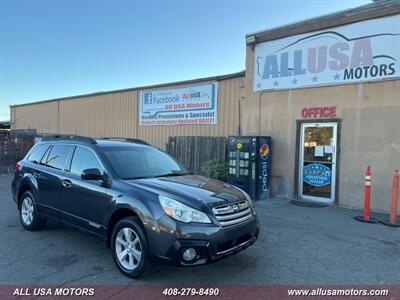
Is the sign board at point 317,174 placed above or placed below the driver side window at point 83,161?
below

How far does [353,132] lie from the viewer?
28.5ft

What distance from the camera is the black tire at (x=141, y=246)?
→ 4.04 metres

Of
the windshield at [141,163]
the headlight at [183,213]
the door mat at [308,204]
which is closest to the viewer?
the headlight at [183,213]

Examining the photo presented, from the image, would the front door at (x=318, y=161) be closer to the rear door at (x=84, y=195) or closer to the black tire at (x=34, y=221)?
the rear door at (x=84, y=195)

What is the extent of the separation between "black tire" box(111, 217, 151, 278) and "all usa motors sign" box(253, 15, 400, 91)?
22.3ft

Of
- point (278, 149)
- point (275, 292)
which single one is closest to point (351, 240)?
point (275, 292)

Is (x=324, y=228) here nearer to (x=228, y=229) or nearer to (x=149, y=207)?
(x=228, y=229)

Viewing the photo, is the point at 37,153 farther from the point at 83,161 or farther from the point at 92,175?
the point at 92,175

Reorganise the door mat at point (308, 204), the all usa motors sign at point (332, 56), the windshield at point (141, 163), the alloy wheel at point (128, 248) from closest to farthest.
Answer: the alloy wheel at point (128, 248)
the windshield at point (141, 163)
the all usa motors sign at point (332, 56)
the door mat at point (308, 204)

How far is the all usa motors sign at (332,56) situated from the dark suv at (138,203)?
5.28 m

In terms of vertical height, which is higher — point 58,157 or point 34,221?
point 58,157

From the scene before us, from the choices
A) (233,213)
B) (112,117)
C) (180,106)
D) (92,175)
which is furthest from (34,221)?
(112,117)

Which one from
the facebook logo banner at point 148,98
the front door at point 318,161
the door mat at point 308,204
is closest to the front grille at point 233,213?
the door mat at point 308,204

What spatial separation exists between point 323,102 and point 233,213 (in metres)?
5.94
